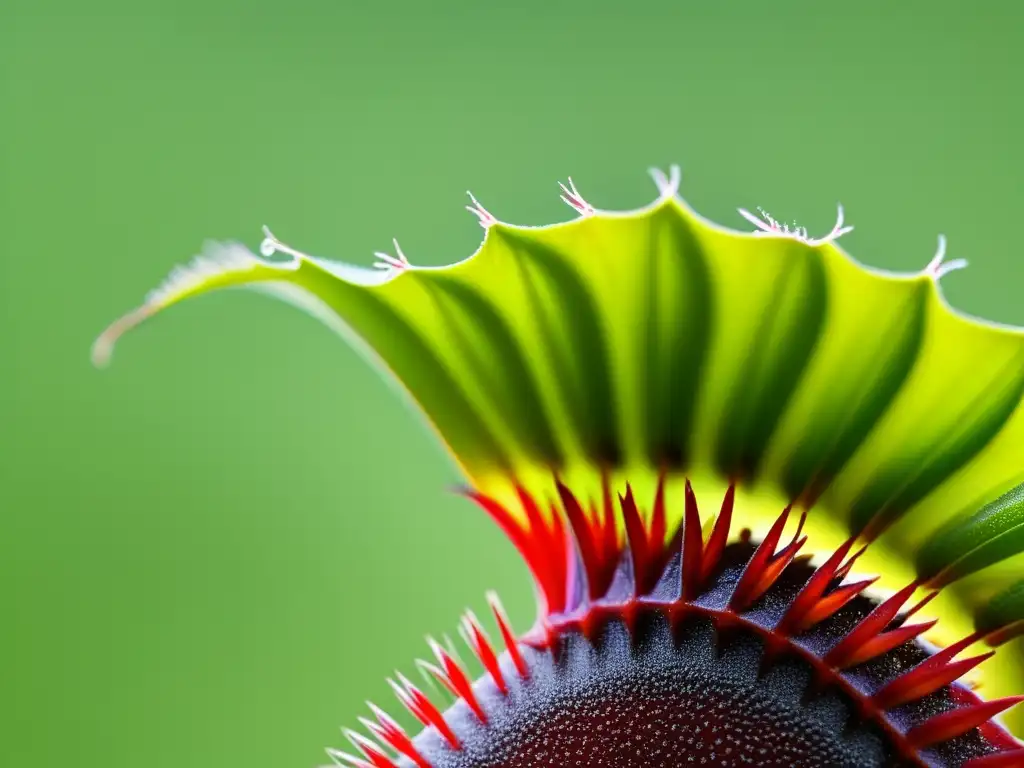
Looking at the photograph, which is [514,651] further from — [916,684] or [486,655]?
[916,684]

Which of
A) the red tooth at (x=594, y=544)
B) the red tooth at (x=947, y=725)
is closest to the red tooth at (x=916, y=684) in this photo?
the red tooth at (x=947, y=725)

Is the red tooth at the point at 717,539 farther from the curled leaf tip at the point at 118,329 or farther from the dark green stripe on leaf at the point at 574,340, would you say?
the curled leaf tip at the point at 118,329

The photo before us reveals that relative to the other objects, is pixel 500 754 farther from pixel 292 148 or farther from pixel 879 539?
pixel 292 148

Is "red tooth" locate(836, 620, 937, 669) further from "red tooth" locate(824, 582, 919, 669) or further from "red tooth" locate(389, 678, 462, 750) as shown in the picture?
"red tooth" locate(389, 678, 462, 750)

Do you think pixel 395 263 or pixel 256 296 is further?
pixel 256 296

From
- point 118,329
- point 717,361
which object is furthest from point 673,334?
point 118,329

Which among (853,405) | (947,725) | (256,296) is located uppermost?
(256,296)

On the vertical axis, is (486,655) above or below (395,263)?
below
